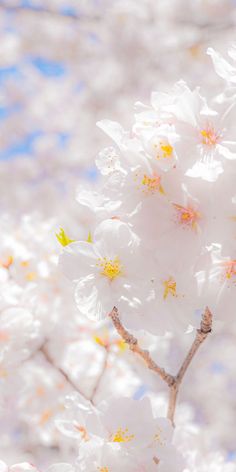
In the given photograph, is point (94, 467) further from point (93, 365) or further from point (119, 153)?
point (93, 365)

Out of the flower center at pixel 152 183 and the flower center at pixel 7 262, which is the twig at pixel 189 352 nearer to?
the flower center at pixel 152 183

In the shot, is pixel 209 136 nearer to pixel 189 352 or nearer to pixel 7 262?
pixel 189 352

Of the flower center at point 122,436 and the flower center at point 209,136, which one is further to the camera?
the flower center at point 122,436

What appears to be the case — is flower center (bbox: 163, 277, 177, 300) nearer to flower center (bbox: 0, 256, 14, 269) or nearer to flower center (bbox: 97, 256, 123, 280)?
flower center (bbox: 97, 256, 123, 280)

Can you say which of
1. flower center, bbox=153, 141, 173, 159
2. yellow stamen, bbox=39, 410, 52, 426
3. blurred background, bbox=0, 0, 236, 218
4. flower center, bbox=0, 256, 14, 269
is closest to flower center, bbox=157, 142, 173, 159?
flower center, bbox=153, 141, 173, 159

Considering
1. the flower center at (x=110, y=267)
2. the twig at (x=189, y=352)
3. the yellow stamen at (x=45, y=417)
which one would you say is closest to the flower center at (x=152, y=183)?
the flower center at (x=110, y=267)
